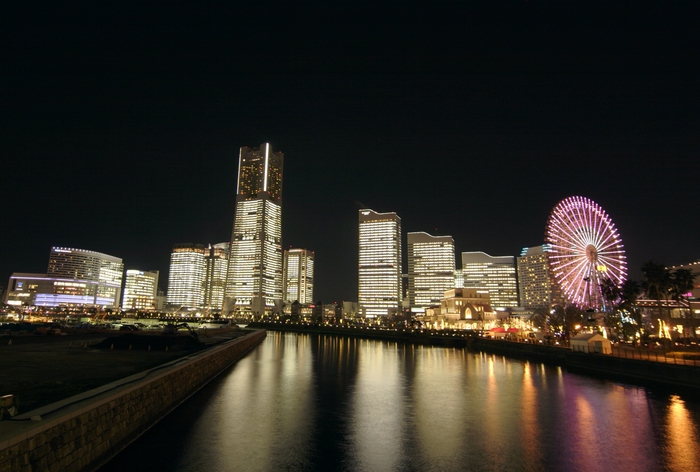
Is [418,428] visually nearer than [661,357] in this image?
Yes

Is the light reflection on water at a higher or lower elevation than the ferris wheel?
lower

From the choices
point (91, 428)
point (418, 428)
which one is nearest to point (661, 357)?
point (418, 428)

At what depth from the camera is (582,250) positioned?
7831 cm

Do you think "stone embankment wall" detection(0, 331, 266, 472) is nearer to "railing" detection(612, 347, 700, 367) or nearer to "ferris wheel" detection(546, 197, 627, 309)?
"railing" detection(612, 347, 700, 367)

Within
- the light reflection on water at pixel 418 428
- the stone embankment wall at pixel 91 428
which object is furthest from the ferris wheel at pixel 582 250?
the stone embankment wall at pixel 91 428

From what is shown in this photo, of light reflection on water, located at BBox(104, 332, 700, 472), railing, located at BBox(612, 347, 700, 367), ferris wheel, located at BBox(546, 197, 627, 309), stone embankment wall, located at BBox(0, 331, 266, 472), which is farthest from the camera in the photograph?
ferris wheel, located at BBox(546, 197, 627, 309)

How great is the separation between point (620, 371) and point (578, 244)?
41.4 meters

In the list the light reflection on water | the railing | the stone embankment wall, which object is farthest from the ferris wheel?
the stone embankment wall

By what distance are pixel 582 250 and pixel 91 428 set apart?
8330 cm

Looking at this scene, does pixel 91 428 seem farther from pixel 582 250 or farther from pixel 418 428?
pixel 582 250

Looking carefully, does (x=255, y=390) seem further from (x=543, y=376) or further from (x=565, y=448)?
(x=543, y=376)

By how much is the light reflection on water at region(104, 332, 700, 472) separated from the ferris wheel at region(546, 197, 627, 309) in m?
44.9

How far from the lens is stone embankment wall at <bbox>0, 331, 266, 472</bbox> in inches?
416

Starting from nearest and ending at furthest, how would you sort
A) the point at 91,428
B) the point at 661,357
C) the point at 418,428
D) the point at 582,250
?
the point at 91,428, the point at 418,428, the point at 661,357, the point at 582,250
